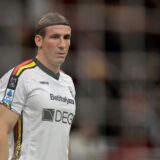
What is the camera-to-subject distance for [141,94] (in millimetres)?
10742

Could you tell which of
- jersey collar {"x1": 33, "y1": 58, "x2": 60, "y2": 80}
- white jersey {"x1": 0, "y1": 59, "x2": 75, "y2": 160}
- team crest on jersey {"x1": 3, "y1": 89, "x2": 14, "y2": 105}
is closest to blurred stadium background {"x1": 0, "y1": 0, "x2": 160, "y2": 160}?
jersey collar {"x1": 33, "y1": 58, "x2": 60, "y2": 80}

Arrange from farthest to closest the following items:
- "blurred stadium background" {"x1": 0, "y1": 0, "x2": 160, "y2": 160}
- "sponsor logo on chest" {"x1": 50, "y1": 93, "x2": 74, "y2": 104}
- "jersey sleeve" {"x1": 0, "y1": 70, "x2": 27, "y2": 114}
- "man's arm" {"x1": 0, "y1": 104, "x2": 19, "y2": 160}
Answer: "blurred stadium background" {"x1": 0, "y1": 0, "x2": 160, "y2": 160} → "sponsor logo on chest" {"x1": 50, "y1": 93, "x2": 74, "y2": 104} → "jersey sleeve" {"x1": 0, "y1": 70, "x2": 27, "y2": 114} → "man's arm" {"x1": 0, "y1": 104, "x2": 19, "y2": 160}

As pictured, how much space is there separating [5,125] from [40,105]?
281 millimetres

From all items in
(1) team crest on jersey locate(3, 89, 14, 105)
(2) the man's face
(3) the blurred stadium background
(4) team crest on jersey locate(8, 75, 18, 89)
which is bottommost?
(3) the blurred stadium background

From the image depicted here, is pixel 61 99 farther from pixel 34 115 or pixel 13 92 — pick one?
pixel 13 92

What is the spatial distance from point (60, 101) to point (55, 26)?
0.50m

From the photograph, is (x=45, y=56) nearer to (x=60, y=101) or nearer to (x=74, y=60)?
(x=60, y=101)

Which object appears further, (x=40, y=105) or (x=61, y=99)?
(x=61, y=99)

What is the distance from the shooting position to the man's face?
5.44 meters

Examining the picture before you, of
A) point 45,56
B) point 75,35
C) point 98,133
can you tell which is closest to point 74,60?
point 75,35

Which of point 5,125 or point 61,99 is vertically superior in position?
point 61,99

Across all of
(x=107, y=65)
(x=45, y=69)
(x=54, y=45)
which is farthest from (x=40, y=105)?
(x=107, y=65)

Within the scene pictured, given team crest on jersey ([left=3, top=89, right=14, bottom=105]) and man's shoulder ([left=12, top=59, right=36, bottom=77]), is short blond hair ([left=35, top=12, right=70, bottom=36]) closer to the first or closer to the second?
man's shoulder ([left=12, top=59, right=36, bottom=77])

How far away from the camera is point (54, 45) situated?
544 centimetres
